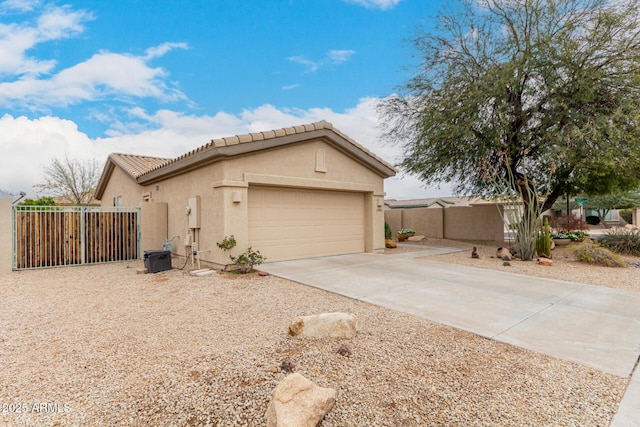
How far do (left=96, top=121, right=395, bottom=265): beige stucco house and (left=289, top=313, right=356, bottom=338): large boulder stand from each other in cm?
478

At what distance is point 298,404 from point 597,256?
34.3ft

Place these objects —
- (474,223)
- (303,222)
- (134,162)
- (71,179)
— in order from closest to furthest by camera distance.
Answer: (303,222), (134,162), (474,223), (71,179)

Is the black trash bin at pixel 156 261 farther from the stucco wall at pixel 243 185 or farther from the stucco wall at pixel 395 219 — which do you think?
the stucco wall at pixel 395 219

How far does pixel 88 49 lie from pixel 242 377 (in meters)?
12.1

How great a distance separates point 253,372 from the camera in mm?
2949

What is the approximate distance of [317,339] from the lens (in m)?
3.73

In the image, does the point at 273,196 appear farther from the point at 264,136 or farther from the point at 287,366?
the point at 287,366

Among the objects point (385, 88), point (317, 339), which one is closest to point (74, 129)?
point (385, 88)

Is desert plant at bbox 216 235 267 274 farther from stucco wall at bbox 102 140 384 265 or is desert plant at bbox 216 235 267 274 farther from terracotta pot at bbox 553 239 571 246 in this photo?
terracotta pot at bbox 553 239 571 246

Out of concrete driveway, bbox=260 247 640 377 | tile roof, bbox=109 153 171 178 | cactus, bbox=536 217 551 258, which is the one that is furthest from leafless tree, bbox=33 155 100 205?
cactus, bbox=536 217 551 258

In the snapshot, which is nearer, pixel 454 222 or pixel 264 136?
pixel 264 136

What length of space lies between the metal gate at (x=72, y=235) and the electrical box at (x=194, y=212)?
3.04m

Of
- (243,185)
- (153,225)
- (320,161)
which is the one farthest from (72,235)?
(320,161)

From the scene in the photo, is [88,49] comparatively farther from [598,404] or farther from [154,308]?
[598,404]
